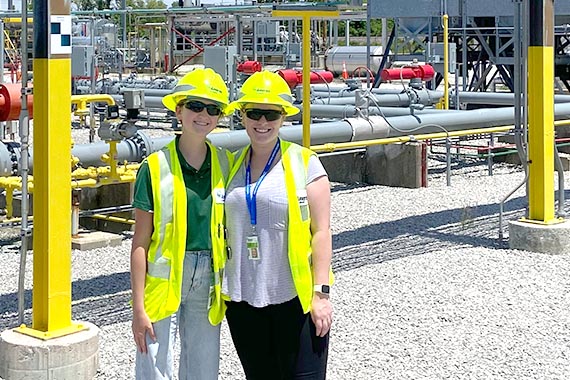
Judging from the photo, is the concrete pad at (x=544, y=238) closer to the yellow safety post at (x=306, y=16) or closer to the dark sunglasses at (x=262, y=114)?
the yellow safety post at (x=306, y=16)

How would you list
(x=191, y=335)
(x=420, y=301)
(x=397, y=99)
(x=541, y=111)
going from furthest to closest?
(x=397, y=99)
(x=541, y=111)
(x=420, y=301)
(x=191, y=335)

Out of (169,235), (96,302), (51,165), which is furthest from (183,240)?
(96,302)

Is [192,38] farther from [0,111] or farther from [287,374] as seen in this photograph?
[287,374]

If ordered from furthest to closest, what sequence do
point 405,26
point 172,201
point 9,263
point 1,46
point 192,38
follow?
1. point 192,38
2. point 405,26
3. point 1,46
4. point 9,263
5. point 172,201

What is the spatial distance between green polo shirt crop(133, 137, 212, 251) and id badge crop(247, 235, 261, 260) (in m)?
0.14

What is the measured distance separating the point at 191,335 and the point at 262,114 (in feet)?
2.70

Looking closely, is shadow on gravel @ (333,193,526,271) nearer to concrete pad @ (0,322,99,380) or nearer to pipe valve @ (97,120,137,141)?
pipe valve @ (97,120,137,141)

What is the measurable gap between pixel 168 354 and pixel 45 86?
5.71 feet

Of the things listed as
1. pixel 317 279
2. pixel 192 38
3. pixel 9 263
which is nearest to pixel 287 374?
pixel 317 279

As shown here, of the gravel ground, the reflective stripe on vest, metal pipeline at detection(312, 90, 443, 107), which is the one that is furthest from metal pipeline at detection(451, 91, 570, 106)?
the reflective stripe on vest

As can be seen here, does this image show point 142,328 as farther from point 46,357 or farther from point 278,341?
point 46,357

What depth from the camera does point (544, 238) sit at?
8242 mm

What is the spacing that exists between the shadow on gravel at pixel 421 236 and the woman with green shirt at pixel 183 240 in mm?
4060

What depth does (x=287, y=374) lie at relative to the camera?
3709 millimetres
